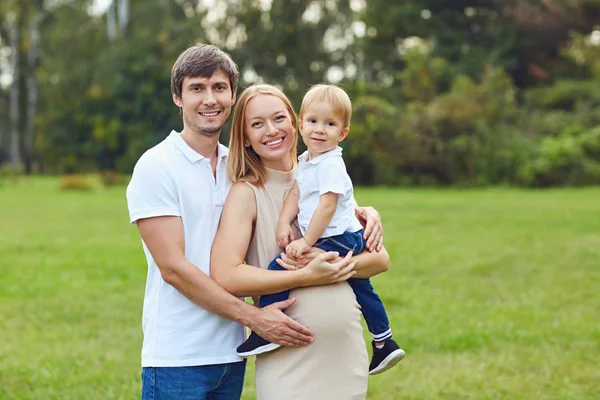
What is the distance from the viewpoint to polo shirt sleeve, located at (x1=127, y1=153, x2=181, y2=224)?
2824mm

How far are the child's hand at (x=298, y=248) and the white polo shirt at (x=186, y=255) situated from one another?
0.29 metres

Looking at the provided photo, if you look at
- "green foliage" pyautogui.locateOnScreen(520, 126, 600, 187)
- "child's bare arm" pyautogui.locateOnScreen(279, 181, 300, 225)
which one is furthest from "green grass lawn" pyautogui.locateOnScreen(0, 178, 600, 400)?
"green foliage" pyautogui.locateOnScreen(520, 126, 600, 187)

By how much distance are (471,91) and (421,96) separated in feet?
10.4

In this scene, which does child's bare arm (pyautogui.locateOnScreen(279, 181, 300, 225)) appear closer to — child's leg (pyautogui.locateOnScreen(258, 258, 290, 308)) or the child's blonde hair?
child's leg (pyautogui.locateOnScreen(258, 258, 290, 308))

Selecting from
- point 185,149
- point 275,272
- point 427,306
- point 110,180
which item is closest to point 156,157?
point 185,149

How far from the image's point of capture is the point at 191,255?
9.59 ft

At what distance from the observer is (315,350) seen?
2.92 metres

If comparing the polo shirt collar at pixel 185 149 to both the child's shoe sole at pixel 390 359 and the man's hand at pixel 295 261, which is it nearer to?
the man's hand at pixel 295 261

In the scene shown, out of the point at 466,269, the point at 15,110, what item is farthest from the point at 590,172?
the point at 15,110

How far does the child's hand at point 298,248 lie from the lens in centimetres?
285

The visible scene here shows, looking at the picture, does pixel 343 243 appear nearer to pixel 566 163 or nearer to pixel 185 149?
pixel 185 149

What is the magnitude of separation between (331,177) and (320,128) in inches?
8.4

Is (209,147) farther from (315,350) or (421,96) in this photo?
(421,96)

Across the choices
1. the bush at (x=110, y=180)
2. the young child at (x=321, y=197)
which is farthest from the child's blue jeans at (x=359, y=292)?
the bush at (x=110, y=180)
